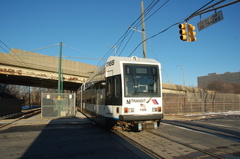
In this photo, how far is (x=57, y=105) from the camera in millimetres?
18078

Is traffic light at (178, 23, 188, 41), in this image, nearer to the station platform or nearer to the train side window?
the train side window

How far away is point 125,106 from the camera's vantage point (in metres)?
8.43

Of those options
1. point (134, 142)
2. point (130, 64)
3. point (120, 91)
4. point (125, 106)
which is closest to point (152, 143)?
point (134, 142)

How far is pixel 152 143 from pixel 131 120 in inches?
48.4

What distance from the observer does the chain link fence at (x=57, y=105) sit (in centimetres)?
1750

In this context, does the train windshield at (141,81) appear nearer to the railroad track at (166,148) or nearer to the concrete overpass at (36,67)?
the railroad track at (166,148)

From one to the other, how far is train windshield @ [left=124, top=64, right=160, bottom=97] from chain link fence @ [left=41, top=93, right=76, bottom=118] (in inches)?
430

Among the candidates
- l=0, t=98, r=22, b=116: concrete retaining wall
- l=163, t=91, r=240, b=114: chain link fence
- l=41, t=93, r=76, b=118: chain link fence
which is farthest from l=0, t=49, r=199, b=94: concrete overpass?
l=163, t=91, r=240, b=114: chain link fence

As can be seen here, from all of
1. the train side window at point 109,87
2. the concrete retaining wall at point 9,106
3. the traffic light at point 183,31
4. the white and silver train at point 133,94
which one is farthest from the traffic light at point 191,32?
the concrete retaining wall at point 9,106

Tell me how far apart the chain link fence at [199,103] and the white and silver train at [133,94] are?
14223 millimetres

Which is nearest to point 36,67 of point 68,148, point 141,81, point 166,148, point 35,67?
point 35,67

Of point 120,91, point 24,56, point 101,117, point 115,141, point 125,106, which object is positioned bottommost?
point 115,141

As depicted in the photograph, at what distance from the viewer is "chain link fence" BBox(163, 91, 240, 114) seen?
2352cm

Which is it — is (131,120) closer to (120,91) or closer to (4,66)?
(120,91)
